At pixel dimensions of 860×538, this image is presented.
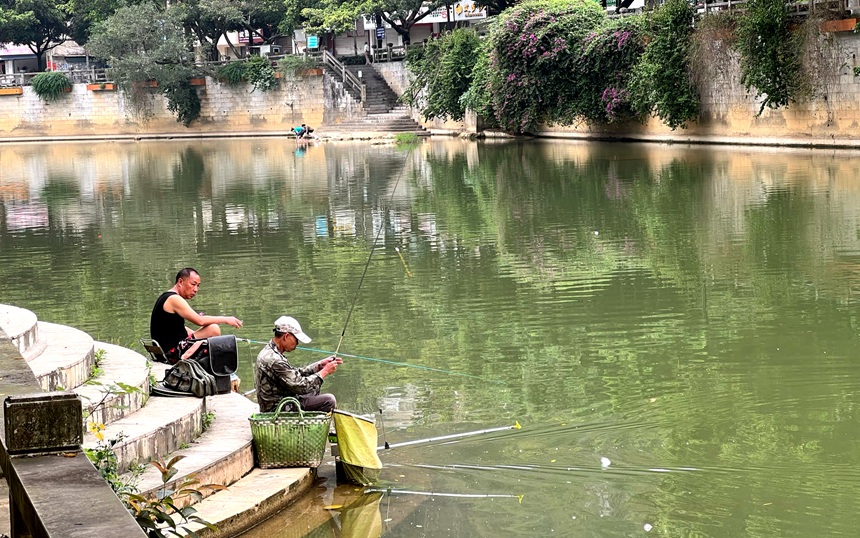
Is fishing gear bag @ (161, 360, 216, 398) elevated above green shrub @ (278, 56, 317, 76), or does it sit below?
below

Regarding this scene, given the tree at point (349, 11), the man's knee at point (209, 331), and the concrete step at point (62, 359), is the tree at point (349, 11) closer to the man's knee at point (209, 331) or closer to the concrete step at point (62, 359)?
the man's knee at point (209, 331)

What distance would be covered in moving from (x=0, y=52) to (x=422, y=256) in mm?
61841

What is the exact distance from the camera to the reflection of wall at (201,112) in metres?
52.9

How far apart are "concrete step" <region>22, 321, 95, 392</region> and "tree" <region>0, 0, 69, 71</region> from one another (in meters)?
54.1

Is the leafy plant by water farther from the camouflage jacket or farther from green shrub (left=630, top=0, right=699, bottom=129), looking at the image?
green shrub (left=630, top=0, right=699, bottom=129)

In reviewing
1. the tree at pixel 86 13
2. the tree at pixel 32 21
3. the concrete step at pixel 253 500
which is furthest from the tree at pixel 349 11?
the concrete step at pixel 253 500

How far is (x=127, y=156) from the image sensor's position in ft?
136

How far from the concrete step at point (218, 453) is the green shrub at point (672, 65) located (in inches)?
1006

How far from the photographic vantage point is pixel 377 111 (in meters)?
49.8

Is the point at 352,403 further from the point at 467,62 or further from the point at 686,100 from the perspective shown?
the point at 467,62

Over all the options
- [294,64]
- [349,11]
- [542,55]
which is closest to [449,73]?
[542,55]

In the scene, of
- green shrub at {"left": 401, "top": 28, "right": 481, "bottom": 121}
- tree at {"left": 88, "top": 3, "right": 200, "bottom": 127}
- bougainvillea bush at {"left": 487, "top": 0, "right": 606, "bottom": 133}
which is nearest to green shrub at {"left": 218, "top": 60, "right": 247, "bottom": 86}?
tree at {"left": 88, "top": 3, "right": 200, "bottom": 127}

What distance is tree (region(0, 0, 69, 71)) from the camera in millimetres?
57969

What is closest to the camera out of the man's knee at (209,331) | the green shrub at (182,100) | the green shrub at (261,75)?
the man's knee at (209,331)
